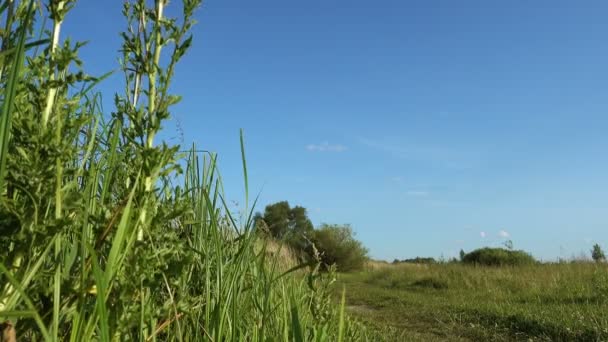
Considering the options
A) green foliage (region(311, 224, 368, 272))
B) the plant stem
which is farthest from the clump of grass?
the plant stem

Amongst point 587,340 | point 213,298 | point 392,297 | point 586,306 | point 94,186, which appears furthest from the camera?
point 392,297

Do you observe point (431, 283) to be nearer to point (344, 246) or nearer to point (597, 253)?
point (597, 253)

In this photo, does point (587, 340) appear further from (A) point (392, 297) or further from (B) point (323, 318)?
(A) point (392, 297)

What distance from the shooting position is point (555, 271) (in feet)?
43.4

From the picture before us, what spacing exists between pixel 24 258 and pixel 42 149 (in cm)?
22

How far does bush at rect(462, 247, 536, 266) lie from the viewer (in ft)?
70.7

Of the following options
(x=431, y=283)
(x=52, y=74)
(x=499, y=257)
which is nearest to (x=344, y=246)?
(x=499, y=257)

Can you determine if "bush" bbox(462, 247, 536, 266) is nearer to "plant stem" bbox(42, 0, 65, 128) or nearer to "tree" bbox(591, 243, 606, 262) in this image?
"tree" bbox(591, 243, 606, 262)

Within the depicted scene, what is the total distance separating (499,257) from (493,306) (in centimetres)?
1486

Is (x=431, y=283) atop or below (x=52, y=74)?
below

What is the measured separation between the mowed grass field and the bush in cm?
691

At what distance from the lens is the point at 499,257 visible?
23078mm

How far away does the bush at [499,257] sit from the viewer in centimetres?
2155

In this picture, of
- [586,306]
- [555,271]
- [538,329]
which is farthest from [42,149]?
[555,271]
